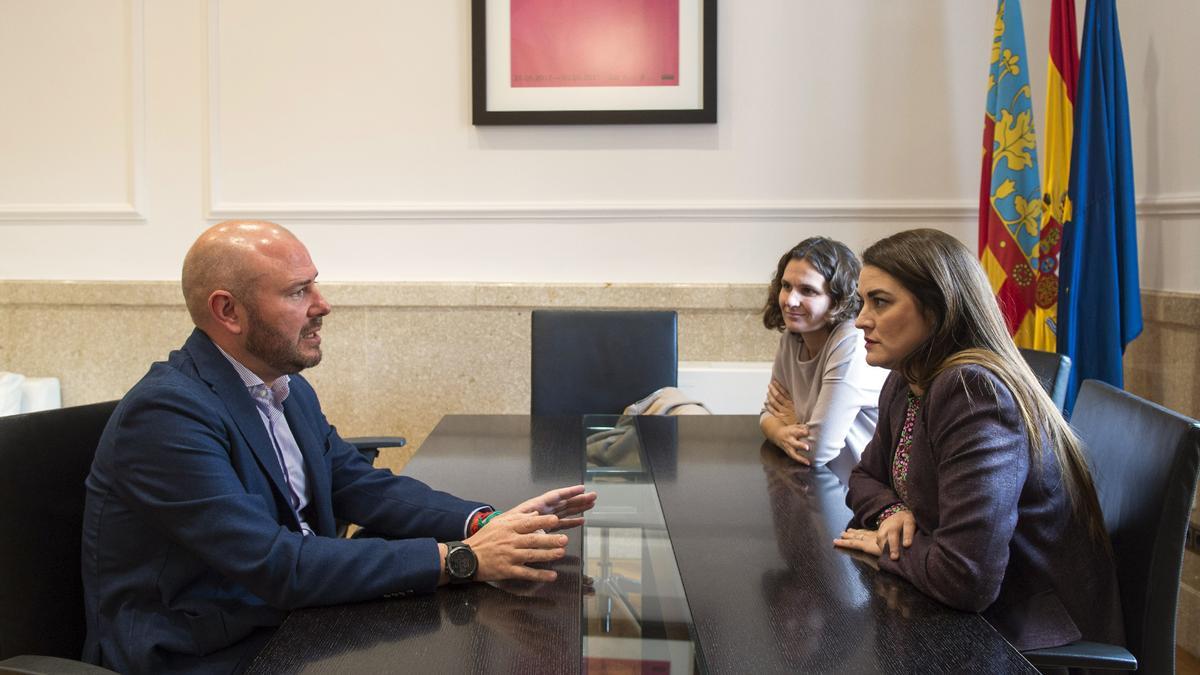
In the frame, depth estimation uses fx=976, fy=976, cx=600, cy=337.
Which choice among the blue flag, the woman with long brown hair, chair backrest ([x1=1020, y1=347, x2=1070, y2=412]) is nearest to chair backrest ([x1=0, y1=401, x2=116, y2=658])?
the woman with long brown hair

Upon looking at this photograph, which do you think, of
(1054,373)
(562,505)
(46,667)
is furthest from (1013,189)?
(46,667)

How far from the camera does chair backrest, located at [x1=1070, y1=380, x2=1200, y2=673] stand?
61.9 inches

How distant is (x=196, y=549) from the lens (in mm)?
1470

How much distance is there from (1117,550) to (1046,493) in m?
0.26

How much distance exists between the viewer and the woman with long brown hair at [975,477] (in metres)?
1.46

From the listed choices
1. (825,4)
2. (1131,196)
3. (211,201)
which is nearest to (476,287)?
(211,201)

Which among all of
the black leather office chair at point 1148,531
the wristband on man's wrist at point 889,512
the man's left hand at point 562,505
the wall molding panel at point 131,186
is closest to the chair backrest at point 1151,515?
the black leather office chair at point 1148,531

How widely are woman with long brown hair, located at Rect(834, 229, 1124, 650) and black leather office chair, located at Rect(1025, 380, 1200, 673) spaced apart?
4cm

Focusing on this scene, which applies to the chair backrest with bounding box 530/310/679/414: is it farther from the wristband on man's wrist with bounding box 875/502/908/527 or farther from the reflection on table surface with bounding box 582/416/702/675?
the wristband on man's wrist with bounding box 875/502/908/527

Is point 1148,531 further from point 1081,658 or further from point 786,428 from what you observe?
point 786,428

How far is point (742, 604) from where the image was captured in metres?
1.42

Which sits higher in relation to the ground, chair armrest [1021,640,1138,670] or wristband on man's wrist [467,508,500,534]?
wristband on man's wrist [467,508,500,534]

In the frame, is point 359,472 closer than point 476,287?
Yes

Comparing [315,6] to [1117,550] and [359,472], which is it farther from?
[1117,550]
